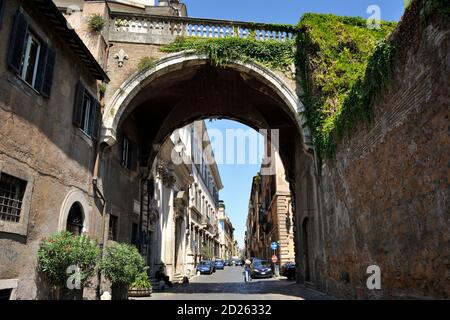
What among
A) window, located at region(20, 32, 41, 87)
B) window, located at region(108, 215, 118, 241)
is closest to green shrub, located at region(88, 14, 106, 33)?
window, located at region(20, 32, 41, 87)

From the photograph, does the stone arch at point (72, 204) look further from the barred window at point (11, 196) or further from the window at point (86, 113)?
the window at point (86, 113)

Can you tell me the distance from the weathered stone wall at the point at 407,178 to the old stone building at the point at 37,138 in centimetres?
721

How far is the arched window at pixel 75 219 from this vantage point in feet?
33.9

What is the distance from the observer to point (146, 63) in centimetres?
1356

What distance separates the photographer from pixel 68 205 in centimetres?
981

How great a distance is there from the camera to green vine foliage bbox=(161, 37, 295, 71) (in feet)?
45.2

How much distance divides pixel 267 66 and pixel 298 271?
9617 mm

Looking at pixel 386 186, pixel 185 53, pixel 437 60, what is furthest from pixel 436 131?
pixel 185 53

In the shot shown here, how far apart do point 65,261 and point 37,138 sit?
9.06 ft

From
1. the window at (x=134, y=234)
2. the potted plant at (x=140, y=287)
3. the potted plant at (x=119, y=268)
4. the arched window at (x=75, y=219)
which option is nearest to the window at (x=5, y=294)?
the arched window at (x=75, y=219)

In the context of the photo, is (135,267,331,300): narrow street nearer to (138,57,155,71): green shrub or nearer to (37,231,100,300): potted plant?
(37,231,100,300): potted plant

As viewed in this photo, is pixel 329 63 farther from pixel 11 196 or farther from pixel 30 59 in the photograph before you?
pixel 11 196

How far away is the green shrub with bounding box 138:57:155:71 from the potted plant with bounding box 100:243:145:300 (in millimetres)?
6369

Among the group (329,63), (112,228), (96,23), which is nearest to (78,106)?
(96,23)
